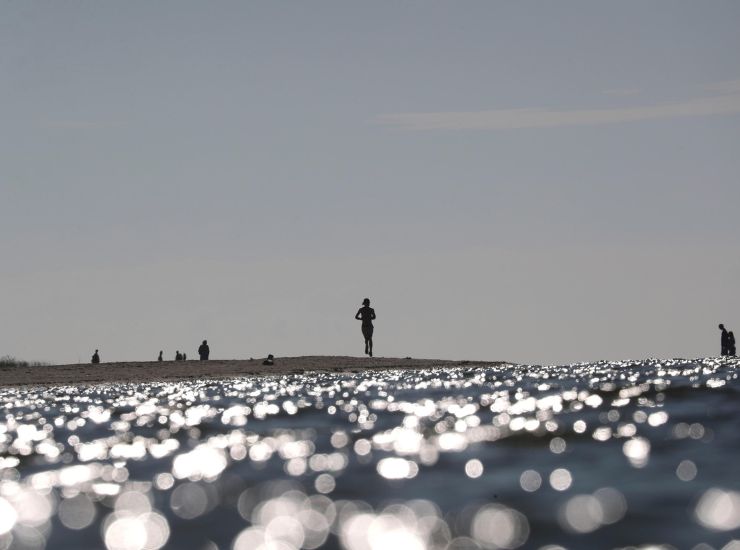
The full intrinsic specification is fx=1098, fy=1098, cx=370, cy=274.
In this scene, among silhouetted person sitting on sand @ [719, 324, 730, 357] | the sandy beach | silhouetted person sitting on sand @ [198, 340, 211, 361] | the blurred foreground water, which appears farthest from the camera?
silhouetted person sitting on sand @ [198, 340, 211, 361]

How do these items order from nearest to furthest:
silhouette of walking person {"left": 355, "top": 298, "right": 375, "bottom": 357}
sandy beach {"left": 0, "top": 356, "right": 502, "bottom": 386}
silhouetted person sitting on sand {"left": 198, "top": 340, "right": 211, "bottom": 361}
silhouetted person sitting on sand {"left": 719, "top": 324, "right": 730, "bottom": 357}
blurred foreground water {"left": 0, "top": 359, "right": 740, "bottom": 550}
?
blurred foreground water {"left": 0, "top": 359, "right": 740, "bottom": 550}
sandy beach {"left": 0, "top": 356, "right": 502, "bottom": 386}
silhouette of walking person {"left": 355, "top": 298, "right": 375, "bottom": 357}
silhouetted person sitting on sand {"left": 719, "top": 324, "right": 730, "bottom": 357}
silhouetted person sitting on sand {"left": 198, "top": 340, "right": 211, "bottom": 361}

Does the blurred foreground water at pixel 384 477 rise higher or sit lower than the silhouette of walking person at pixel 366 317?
lower

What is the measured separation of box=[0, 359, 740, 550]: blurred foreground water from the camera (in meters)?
7.21

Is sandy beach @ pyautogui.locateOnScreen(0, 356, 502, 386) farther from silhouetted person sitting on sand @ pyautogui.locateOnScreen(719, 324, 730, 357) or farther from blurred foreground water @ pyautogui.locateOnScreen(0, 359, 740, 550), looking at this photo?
blurred foreground water @ pyautogui.locateOnScreen(0, 359, 740, 550)

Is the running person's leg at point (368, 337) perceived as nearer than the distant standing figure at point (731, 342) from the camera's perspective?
Yes

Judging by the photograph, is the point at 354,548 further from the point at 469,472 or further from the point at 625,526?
the point at 469,472

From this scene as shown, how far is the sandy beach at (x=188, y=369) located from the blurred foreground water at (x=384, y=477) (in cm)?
1877

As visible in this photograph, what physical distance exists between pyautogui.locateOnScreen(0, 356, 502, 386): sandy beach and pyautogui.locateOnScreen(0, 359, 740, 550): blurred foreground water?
1877cm

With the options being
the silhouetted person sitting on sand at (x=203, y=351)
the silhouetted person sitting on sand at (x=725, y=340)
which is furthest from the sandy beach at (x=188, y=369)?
the silhouetted person sitting on sand at (x=725, y=340)

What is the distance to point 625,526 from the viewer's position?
23.5ft

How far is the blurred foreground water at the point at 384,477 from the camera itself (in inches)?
284

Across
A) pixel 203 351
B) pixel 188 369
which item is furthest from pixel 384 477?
pixel 203 351

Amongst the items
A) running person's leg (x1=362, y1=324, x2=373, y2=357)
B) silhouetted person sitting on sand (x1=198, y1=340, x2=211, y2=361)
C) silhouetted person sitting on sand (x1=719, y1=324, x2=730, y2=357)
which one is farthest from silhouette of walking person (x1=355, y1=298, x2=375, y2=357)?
silhouetted person sitting on sand (x1=719, y1=324, x2=730, y2=357)

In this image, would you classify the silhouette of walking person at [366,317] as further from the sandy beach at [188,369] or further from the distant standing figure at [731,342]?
the distant standing figure at [731,342]
